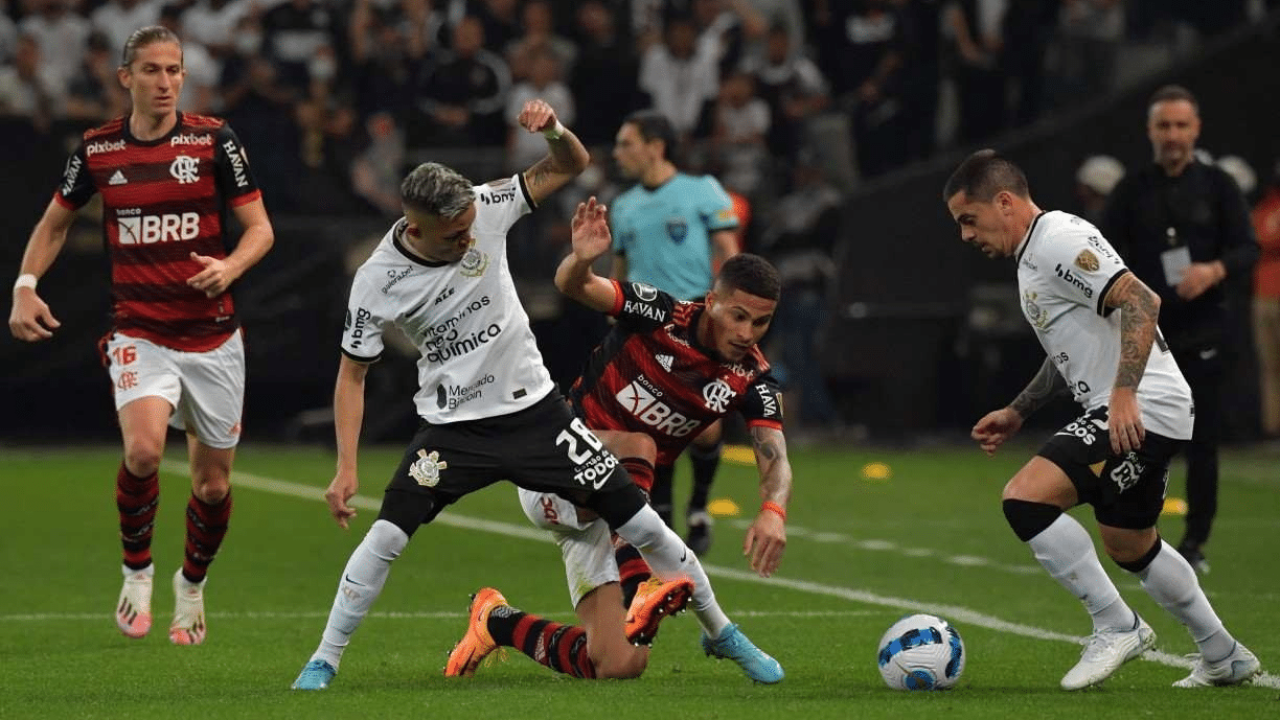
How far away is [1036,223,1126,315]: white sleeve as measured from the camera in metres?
7.34

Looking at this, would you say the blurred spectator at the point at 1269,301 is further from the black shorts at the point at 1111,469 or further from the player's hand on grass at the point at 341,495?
the player's hand on grass at the point at 341,495

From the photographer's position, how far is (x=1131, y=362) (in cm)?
717

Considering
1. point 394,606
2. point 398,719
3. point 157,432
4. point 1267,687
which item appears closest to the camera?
point 398,719

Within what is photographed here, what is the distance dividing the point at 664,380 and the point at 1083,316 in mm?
1666

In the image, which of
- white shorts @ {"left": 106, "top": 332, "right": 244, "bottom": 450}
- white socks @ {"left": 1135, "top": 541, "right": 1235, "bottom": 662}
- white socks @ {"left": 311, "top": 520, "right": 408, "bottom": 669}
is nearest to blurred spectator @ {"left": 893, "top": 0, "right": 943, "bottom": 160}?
white shorts @ {"left": 106, "top": 332, "right": 244, "bottom": 450}

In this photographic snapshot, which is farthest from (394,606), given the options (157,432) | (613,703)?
(613,703)

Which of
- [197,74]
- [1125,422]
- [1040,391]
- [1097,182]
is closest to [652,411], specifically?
[1040,391]

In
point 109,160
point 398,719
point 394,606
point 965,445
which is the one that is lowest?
point 965,445

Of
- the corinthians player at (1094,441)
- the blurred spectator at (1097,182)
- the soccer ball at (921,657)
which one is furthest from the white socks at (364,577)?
the blurred spectator at (1097,182)

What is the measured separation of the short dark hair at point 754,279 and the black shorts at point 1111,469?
3.63 ft

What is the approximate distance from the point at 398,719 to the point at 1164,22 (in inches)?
578

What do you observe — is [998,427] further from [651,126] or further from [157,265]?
[651,126]

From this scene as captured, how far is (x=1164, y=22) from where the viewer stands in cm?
1962

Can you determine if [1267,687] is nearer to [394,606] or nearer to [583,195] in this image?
[394,606]
